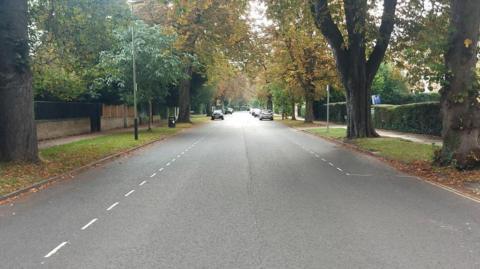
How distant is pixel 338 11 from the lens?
83.5 ft

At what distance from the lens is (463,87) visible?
13625mm

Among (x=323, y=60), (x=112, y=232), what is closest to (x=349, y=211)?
(x=112, y=232)

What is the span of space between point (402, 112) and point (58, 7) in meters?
21.2

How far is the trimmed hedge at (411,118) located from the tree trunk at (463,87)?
10285mm

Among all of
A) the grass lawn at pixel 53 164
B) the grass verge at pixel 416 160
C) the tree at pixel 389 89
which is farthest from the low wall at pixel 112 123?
the tree at pixel 389 89

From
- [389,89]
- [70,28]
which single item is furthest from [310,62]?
[70,28]

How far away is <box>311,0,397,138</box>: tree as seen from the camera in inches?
943

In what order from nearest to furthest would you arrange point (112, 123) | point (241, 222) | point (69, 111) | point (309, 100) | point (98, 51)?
point (241, 222) < point (98, 51) < point (69, 111) < point (112, 123) < point (309, 100)

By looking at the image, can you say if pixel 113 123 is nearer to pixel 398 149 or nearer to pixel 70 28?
pixel 70 28

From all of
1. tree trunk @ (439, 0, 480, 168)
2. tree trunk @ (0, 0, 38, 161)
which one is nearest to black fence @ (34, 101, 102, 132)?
tree trunk @ (0, 0, 38, 161)

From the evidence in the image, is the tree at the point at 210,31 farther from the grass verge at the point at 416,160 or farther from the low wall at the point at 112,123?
the grass verge at the point at 416,160

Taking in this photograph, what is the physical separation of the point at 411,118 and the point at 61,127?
65.3ft

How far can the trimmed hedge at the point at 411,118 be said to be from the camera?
26531mm

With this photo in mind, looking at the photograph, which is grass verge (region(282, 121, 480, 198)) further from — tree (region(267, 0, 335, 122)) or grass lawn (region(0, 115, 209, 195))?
tree (region(267, 0, 335, 122))
